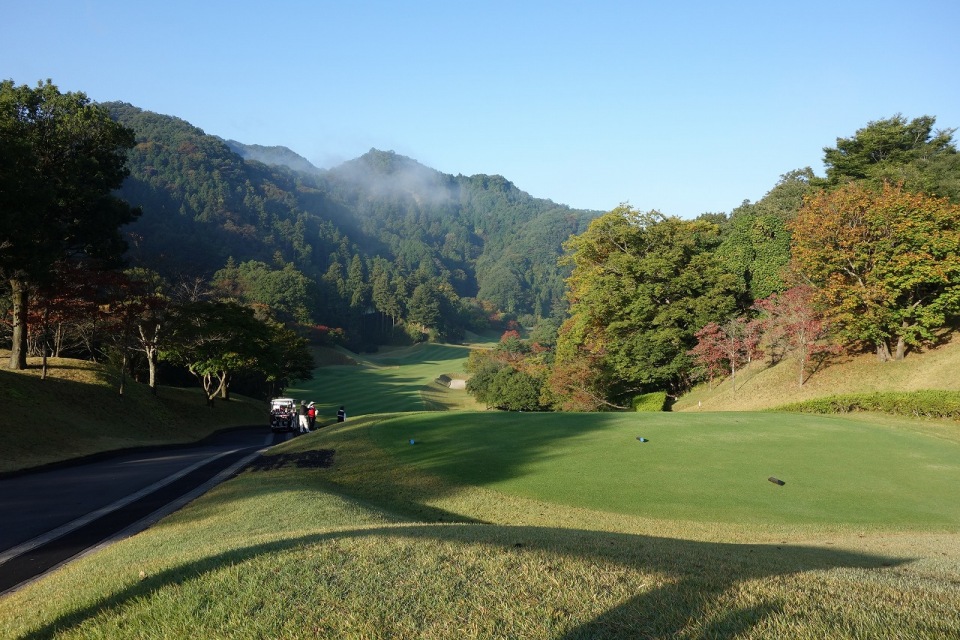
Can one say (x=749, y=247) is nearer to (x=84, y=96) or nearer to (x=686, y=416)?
(x=686, y=416)

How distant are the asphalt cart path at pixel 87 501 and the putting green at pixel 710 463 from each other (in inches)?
222

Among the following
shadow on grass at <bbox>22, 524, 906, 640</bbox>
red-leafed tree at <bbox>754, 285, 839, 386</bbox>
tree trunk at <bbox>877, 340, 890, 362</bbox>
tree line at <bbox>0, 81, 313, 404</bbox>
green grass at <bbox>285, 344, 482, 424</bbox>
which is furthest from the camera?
green grass at <bbox>285, 344, 482, 424</bbox>

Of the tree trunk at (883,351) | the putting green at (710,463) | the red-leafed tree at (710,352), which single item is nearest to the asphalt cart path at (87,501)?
the putting green at (710,463)

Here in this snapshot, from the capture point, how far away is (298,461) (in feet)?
57.0

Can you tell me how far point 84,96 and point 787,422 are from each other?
110ft

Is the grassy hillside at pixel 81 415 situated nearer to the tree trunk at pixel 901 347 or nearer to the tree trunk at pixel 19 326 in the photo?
the tree trunk at pixel 19 326

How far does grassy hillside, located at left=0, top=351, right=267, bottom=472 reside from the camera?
2003cm

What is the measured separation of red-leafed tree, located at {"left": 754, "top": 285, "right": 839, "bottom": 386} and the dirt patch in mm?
25629

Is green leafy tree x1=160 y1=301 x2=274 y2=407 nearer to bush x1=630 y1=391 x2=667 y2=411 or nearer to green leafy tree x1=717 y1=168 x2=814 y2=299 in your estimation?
bush x1=630 y1=391 x2=667 y2=411

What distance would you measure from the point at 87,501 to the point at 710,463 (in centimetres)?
1446

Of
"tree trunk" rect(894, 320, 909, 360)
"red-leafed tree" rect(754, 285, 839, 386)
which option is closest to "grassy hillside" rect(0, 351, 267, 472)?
"red-leafed tree" rect(754, 285, 839, 386)

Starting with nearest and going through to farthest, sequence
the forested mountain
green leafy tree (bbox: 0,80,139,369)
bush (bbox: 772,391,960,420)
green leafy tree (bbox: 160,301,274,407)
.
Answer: green leafy tree (bbox: 0,80,139,369), bush (bbox: 772,391,960,420), green leafy tree (bbox: 160,301,274,407), the forested mountain

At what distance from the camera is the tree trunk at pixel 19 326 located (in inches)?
1032

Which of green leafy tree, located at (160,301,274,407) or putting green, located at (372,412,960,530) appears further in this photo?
green leafy tree, located at (160,301,274,407)
